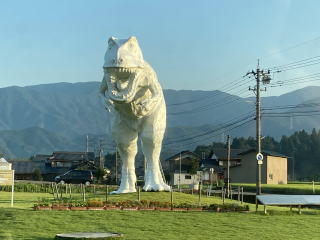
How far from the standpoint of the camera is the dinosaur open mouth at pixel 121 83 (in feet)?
66.6

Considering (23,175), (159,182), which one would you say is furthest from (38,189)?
(23,175)

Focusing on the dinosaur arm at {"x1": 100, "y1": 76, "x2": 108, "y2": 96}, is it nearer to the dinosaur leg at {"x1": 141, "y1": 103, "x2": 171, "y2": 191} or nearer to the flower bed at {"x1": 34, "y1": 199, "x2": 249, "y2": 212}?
the dinosaur leg at {"x1": 141, "y1": 103, "x2": 171, "y2": 191}

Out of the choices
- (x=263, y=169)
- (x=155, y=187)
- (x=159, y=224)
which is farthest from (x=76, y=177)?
(x=159, y=224)

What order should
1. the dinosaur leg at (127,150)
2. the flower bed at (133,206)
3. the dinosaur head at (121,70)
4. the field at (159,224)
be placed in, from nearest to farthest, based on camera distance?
the field at (159,224) → the flower bed at (133,206) → the dinosaur head at (121,70) → the dinosaur leg at (127,150)

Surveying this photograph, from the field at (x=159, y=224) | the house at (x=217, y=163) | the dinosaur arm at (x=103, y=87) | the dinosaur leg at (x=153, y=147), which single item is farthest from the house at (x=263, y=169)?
the field at (x=159, y=224)

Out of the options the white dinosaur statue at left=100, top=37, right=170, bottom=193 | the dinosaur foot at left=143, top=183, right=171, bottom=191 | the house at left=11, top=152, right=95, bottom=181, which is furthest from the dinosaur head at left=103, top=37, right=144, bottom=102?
the house at left=11, top=152, right=95, bottom=181

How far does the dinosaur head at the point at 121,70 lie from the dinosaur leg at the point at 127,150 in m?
2.11

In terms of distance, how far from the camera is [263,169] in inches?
2330

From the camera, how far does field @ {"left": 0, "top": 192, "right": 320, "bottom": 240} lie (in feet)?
44.3

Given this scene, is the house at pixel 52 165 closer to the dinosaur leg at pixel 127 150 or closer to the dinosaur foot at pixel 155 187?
the dinosaur leg at pixel 127 150

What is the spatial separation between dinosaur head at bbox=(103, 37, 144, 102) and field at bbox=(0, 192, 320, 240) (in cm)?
506

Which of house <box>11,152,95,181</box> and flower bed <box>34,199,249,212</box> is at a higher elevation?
house <box>11,152,95,181</box>

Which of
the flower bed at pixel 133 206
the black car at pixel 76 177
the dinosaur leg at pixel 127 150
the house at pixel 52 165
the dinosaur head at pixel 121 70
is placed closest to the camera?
the flower bed at pixel 133 206

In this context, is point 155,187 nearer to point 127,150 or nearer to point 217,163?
point 127,150
